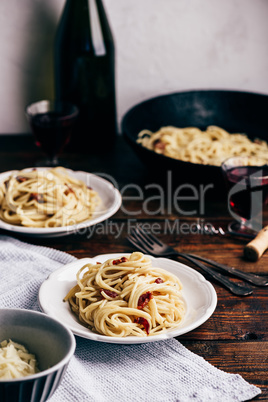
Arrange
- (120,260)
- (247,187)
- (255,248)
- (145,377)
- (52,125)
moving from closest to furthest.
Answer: (145,377) < (120,260) < (255,248) < (247,187) < (52,125)

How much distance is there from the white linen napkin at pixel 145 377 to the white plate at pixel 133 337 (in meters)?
0.06

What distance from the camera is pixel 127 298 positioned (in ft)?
4.51

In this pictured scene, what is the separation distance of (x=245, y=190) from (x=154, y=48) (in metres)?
1.25

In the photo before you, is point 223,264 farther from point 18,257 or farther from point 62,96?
point 62,96

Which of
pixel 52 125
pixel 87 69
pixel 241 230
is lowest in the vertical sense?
pixel 241 230

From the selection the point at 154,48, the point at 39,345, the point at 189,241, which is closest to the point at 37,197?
the point at 189,241

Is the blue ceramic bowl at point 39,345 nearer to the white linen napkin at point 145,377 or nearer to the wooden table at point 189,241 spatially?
the white linen napkin at point 145,377

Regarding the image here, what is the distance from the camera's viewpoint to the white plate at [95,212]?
69.2 inches

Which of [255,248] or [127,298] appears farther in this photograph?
[255,248]

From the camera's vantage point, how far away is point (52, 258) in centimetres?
172

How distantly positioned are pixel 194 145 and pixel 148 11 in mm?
799

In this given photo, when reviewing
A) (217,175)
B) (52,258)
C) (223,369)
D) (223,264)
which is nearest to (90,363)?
(223,369)

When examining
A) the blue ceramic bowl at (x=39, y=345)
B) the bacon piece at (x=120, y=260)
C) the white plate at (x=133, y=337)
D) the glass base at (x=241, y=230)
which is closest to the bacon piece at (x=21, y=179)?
the white plate at (x=133, y=337)

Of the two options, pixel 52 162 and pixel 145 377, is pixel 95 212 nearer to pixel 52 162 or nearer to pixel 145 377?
pixel 52 162
